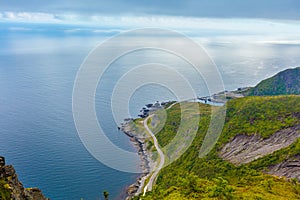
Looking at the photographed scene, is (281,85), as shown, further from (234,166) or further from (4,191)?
(4,191)

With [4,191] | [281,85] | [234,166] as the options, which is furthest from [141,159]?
[281,85]

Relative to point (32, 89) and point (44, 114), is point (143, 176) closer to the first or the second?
point (44, 114)

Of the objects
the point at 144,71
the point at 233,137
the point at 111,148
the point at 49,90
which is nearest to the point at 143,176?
the point at 111,148

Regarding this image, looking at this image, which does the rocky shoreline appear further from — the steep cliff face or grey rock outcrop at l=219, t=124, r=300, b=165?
the steep cliff face

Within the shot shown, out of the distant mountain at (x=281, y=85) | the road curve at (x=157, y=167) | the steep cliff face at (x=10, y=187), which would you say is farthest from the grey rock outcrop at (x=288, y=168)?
the distant mountain at (x=281, y=85)

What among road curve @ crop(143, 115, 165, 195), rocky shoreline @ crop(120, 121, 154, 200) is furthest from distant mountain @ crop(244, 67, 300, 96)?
rocky shoreline @ crop(120, 121, 154, 200)

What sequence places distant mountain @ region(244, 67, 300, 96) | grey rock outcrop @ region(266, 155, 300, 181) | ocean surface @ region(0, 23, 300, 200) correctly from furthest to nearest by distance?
1. distant mountain @ region(244, 67, 300, 96)
2. ocean surface @ region(0, 23, 300, 200)
3. grey rock outcrop @ region(266, 155, 300, 181)
